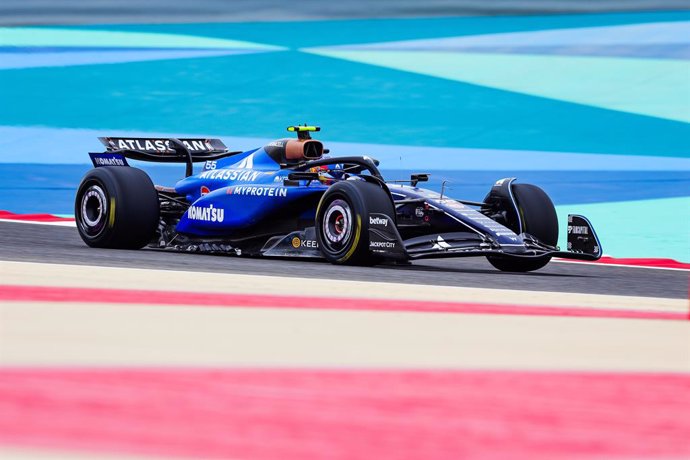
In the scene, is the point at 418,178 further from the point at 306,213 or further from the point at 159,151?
the point at 159,151

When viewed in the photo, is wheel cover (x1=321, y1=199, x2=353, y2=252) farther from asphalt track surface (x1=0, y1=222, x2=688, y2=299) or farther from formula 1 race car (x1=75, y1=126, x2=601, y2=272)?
asphalt track surface (x1=0, y1=222, x2=688, y2=299)

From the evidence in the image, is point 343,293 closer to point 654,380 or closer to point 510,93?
point 654,380

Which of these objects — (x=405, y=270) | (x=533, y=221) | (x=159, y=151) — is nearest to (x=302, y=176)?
(x=405, y=270)

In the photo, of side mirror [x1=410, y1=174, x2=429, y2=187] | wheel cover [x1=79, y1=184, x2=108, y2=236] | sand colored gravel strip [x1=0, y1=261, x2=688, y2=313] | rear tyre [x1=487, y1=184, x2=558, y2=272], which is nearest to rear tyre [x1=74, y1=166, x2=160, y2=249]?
wheel cover [x1=79, y1=184, x2=108, y2=236]

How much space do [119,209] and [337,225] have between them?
2374 mm

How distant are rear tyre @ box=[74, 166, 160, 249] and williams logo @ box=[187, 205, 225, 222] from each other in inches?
13.4

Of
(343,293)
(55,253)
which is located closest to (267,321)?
(343,293)

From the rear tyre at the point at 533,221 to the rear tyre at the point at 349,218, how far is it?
4.66 feet

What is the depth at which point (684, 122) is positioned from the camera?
2325cm

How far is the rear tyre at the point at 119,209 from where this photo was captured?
40.8 feet

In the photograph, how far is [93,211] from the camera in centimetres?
1285

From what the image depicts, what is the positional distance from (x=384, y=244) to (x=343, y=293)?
260cm

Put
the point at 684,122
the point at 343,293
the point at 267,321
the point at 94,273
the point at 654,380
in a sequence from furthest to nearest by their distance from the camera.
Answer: the point at 684,122 → the point at 94,273 → the point at 343,293 → the point at 267,321 → the point at 654,380

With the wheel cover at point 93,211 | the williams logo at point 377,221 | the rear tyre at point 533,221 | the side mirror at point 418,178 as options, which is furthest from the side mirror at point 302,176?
the wheel cover at point 93,211
